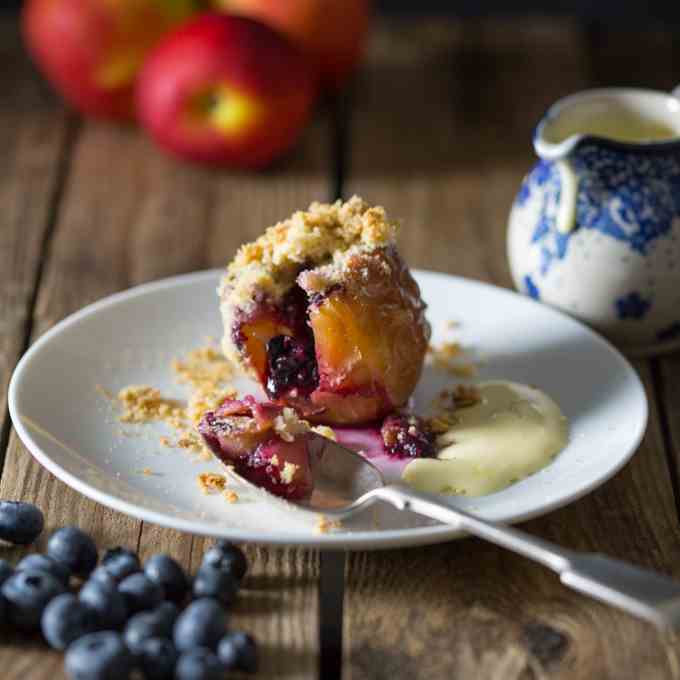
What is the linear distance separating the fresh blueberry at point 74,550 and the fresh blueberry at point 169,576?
0.10 m

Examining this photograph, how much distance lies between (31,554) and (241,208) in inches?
52.5

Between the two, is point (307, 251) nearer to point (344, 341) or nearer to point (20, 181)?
point (344, 341)

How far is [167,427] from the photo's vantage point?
77.7 inches

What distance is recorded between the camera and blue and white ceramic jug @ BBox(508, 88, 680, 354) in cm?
222

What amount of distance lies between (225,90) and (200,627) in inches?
66.6

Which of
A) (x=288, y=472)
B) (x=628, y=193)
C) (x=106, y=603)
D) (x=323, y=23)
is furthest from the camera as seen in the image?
(x=323, y=23)

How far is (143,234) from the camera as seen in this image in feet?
9.21

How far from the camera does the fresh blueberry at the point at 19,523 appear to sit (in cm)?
173

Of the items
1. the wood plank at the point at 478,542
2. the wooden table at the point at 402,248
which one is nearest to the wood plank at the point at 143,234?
the wooden table at the point at 402,248


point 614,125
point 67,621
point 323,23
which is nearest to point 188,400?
point 67,621

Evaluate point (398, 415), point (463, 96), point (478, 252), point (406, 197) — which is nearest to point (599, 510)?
point (398, 415)

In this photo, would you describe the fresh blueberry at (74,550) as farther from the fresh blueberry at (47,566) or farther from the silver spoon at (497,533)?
the silver spoon at (497,533)

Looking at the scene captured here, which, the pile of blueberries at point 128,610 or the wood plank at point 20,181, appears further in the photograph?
the wood plank at point 20,181

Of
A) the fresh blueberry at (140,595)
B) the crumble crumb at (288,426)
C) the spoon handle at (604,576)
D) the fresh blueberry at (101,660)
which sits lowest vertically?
the fresh blueberry at (140,595)
